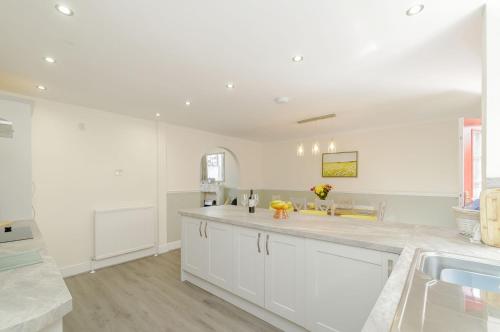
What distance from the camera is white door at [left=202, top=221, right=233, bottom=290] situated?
7.88 feet

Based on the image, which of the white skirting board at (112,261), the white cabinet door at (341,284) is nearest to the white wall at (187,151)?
the white skirting board at (112,261)

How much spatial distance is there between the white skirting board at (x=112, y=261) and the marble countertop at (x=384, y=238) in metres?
2.14

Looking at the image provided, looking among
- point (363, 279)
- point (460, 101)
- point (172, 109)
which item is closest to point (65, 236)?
point (172, 109)

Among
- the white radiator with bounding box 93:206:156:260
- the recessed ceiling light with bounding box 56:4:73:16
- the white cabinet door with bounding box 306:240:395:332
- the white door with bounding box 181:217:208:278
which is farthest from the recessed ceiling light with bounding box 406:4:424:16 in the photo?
the white radiator with bounding box 93:206:156:260

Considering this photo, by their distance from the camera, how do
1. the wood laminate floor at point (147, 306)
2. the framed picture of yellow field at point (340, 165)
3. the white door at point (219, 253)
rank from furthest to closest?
the framed picture of yellow field at point (340, 165) < the white door at point (219, 253) < the wood laminate floor at point (147, 306)

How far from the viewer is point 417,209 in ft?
14.2

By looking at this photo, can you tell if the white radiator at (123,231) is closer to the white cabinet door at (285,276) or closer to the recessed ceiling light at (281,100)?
the white cabinet door at (285,276)

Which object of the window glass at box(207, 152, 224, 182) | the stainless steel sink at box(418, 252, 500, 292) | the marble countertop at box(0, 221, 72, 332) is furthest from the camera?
the window glass at box(207, 152, 224, 182)

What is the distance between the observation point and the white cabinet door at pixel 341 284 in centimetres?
153

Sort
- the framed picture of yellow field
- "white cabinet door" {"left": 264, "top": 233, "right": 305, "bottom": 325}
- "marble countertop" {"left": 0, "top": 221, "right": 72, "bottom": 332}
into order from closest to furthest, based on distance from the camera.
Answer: "marble countertop" {"left": 0, "top": 221, "right": 72, "bottom": 332}, "white cabinet door" {"left": 264, "top": 233, "right": 305, "bottom": 325}, the framed picture of yellow field

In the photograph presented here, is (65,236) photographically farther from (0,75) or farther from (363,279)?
(363,279)

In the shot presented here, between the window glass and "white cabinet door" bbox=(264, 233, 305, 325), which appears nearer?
"white cabinet door" bbox=(264, 233, 305, 325)

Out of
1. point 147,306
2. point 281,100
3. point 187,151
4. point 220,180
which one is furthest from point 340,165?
point 147,306

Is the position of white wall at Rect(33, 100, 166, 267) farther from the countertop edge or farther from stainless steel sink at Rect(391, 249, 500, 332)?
stainless steel sink at Rect(391, 249, 500, 332)
